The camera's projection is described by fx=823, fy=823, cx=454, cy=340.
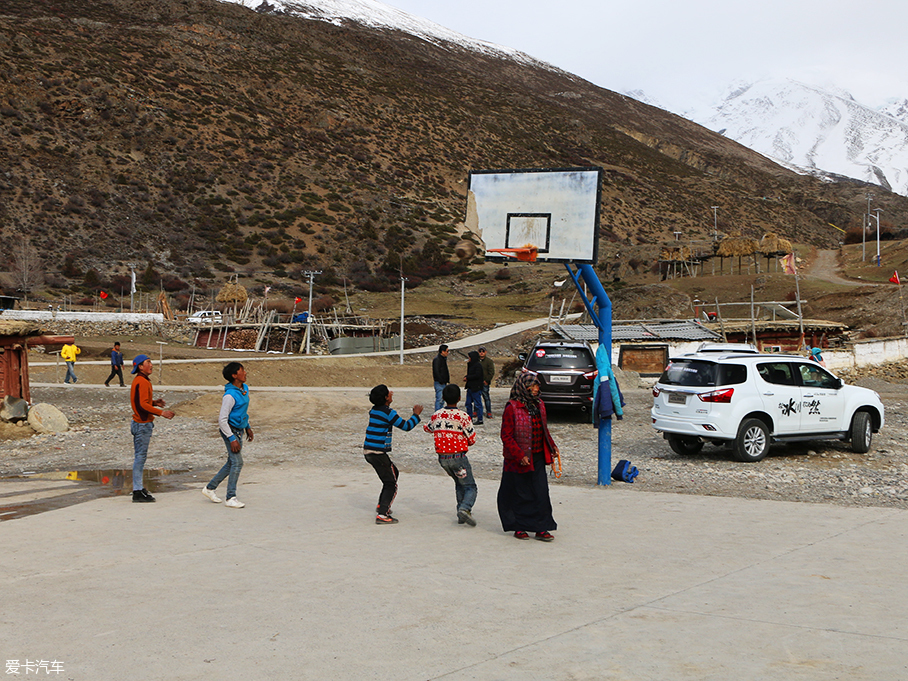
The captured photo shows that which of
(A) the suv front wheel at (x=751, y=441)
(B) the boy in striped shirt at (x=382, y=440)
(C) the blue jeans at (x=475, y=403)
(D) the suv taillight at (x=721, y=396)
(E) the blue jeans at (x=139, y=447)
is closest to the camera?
(B) the boy in striped shirt at (x=382, y=440)

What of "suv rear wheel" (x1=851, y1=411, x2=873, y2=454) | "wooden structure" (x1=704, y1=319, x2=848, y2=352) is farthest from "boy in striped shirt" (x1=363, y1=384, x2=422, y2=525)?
"wooden structure" (x1=704, y1=319, x2=848, y2=352)

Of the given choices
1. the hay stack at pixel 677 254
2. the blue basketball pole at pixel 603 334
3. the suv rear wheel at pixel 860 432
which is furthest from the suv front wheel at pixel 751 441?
the hay stack at pixel 677 254

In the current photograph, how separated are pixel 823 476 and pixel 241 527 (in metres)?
7.91

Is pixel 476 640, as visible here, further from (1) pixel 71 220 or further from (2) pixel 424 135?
(2) pixel 424 135

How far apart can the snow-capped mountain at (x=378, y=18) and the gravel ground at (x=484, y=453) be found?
148 m

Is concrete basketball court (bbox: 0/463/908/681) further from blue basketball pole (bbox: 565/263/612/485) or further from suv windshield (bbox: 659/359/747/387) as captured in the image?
suv windshield (bbox: 659/359/747/387)

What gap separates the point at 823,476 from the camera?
11.4 m

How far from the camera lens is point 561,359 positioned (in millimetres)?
18938

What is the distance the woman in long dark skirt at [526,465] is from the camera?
7.50 meters

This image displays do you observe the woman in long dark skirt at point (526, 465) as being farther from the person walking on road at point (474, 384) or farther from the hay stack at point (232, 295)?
the hay stack at point (232, 295)

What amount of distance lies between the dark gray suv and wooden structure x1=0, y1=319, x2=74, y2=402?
10954 mm

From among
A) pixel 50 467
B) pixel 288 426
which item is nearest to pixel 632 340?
pixel 288 426

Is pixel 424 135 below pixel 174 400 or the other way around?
the other way around

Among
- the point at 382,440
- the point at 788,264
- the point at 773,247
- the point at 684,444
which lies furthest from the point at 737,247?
the point at 382,440
